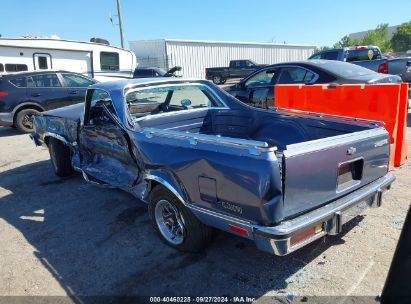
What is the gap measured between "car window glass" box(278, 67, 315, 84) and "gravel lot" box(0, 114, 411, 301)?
9.26 feet

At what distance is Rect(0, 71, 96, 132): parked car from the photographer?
962 centimetres

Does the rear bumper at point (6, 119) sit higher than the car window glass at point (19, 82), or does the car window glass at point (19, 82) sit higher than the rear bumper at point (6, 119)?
the car window glass at point (19, 82)

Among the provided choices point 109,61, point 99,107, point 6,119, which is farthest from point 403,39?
point 99,107

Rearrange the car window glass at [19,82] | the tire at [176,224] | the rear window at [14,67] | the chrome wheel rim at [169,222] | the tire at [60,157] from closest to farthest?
the tire at [176,224]
the chrome wheel rim at [169,222]
the tire at [60,157]
the car window glass at [19,82]
the rear window at [14,67]

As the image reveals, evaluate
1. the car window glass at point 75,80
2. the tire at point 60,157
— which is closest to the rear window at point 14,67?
the car window glass at point 75,80

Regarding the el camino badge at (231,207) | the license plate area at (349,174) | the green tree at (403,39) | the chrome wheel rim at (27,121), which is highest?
the green tree at (403,39)

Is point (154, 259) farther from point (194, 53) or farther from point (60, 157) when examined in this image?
point (194, 53)

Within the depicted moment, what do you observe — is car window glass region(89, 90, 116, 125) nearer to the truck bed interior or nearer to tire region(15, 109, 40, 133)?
the truck bed interior

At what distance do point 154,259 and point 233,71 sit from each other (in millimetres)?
23656

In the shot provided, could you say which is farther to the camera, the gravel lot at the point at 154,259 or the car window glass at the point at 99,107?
the car window glass at the point at 99,107

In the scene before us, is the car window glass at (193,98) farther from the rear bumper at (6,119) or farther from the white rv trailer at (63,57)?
the white rv trailer at (63,57)

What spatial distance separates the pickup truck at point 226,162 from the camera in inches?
100

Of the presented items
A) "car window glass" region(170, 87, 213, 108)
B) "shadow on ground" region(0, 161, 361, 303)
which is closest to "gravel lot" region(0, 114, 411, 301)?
"shadow on ground" region(0, 161, 361, 303)

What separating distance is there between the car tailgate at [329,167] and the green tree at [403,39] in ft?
304
